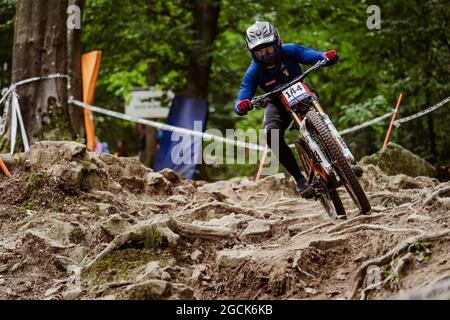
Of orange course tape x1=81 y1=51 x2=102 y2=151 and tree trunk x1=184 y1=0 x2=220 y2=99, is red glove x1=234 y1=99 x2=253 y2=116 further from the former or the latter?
tree trunk x1=184 y1=0 x2=220 y2=99

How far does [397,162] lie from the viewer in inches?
393

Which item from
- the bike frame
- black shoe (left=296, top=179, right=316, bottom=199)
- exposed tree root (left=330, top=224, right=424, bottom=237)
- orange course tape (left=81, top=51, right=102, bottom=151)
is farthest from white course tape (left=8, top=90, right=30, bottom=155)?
exposed tree root (left=330, top=224, right=424, bottom=237)

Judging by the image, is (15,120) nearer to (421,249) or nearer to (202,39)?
(421,249)

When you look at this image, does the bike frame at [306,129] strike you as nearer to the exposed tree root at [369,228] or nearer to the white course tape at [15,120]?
the exposed tree root at [369,228]

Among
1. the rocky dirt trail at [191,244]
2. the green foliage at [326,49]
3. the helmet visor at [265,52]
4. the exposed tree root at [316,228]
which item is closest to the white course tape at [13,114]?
the rocky dirt trail at [191,244]

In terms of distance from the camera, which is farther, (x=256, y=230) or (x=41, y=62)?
(x=41, y=62)

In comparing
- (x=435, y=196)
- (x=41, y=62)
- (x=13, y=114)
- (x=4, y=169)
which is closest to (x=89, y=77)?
(x=41, y=62)

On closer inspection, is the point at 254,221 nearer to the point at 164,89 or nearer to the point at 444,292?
the point at 444,292

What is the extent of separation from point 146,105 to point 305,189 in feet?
32.0

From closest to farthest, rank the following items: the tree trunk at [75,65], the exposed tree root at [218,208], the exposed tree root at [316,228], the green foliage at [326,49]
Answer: the exposed tree root at [316,228] → the exposed tree root at [218,208] → the tree trunk at [75,65] → the green foliage at [326,49]

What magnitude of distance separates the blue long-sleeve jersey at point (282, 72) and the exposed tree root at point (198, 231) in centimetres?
146

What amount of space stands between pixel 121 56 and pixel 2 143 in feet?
25.7

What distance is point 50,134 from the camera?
8.64m

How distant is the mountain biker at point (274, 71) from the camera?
6.21m
